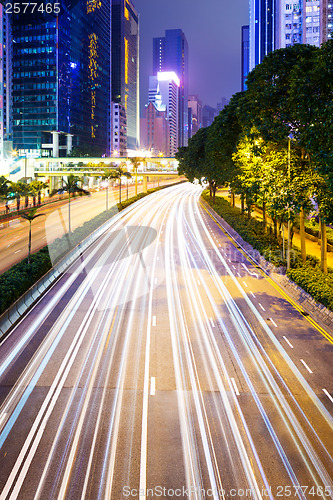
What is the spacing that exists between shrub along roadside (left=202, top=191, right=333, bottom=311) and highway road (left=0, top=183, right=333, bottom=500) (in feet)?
5.37

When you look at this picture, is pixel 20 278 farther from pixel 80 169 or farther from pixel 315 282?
pixel 80 169

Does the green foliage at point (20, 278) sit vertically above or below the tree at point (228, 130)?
below

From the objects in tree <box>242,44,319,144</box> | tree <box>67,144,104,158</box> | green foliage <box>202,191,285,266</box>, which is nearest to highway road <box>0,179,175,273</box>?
green foliage <box>202,191,285,266</box>

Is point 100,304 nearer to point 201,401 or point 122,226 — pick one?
point 201,401

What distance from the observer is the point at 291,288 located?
29.2 m

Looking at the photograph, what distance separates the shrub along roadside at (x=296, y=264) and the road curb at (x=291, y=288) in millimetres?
298

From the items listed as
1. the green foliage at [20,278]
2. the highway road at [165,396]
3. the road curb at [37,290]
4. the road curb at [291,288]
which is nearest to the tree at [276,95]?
the road curb at [291,288]

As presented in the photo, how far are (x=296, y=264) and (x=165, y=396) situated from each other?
19680 mm

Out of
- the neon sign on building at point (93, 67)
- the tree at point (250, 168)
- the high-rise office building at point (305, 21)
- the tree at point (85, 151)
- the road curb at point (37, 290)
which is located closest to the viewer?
the road curb at point (37, 290)

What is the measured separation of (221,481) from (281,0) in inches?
6296

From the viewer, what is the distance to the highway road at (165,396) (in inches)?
474

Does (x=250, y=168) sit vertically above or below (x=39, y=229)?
above

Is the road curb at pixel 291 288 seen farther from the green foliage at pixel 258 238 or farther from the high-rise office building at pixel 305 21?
the high-rise office building at pixel 305 21

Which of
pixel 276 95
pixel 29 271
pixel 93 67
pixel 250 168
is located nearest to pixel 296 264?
pixel 250 168
